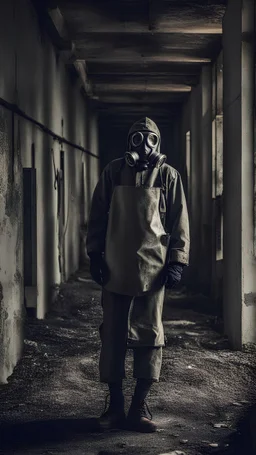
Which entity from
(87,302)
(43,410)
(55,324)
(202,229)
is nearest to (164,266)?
(43,410)

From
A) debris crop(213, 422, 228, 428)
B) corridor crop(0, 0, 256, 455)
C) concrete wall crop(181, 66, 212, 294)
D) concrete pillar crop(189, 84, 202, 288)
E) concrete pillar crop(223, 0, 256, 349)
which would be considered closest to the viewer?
debris crop(213, 422, 228, 428)

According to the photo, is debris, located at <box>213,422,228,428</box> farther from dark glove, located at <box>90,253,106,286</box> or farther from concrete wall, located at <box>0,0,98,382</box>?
concrete wall, located at <box>0,0,98,382</box>

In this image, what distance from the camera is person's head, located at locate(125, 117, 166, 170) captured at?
4.18m

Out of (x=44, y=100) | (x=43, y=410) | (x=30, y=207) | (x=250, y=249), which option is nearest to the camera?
(x=43, y=410)

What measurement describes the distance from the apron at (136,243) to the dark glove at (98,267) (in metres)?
0.06

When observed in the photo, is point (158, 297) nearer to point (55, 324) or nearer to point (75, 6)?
point (55, 324)

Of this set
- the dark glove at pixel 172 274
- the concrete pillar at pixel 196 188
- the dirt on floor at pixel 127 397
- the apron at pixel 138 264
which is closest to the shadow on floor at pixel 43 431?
the dirt on floor at pixel 127 397

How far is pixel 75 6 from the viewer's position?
302 inches

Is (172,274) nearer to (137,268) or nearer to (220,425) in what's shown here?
(137,268)

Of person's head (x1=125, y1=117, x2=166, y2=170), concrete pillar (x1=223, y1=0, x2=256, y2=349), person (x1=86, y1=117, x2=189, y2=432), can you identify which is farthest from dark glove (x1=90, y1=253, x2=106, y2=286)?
concrete pillar (x1=223, y1=0, x2=256, y2=349)

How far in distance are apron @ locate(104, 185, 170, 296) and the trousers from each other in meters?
0.12

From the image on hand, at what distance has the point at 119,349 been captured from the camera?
13.6ft

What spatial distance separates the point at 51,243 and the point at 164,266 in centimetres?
464

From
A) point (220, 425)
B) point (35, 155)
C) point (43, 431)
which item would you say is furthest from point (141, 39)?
point (43, 431)
